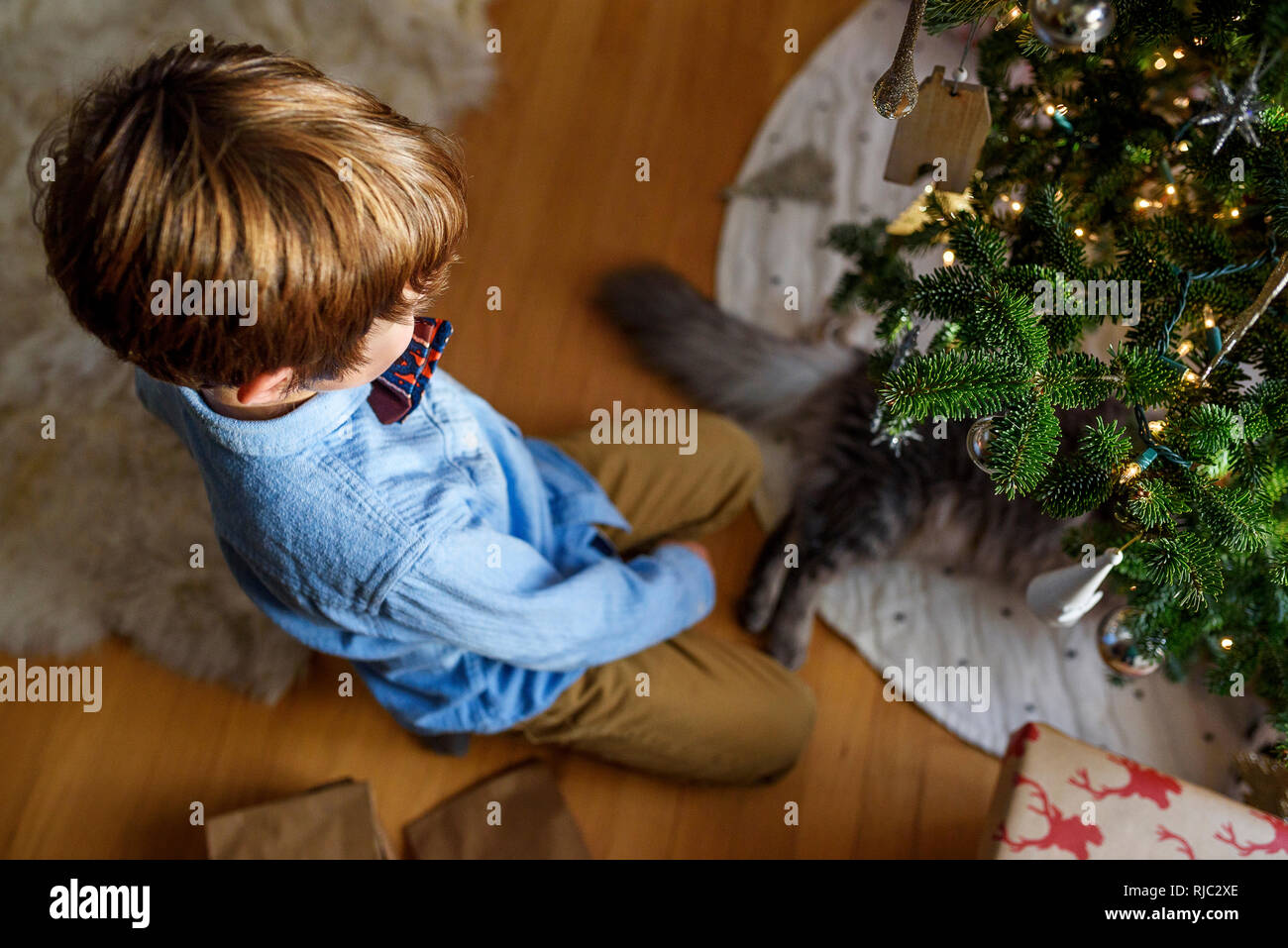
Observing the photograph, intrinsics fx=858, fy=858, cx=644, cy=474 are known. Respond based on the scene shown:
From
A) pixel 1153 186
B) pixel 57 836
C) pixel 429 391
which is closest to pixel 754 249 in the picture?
pixel 1153 186

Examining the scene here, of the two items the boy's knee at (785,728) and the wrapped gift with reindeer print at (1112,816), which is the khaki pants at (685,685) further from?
the wrapped gift with reindeer print at (1112,816)

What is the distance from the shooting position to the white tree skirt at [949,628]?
4.54 ft

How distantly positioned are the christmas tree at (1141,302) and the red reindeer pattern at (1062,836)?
0.69ft

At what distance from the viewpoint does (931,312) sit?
0.71m

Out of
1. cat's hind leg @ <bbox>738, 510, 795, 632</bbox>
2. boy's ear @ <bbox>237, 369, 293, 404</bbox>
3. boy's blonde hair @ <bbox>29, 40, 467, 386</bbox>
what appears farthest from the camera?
cat's hind leg @ <bbox>738, 510, 795, 632</bbox>

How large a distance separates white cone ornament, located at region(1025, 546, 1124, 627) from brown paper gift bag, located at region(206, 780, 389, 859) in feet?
3.17

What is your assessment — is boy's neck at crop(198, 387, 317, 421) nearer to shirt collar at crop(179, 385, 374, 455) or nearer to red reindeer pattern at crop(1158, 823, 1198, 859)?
shirt collar at crop(179, 385, 374, 455)

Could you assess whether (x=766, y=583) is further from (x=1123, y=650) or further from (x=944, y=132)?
(x=944, y=132)

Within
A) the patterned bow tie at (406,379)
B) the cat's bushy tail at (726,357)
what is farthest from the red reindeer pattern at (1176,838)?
the patterned bow tie at (406,379)

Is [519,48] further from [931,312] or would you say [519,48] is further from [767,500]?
[931,312]

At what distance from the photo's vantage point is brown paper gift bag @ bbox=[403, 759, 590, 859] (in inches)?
51.0

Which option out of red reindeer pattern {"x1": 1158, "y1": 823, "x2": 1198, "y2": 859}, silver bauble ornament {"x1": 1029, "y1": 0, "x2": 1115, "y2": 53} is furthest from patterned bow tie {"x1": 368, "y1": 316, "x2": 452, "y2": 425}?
red reindeer pattern {"x1": 1158, "y1": 823, "x2": 1198, "y2": 859}

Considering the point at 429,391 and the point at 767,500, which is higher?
the point at 429,391
